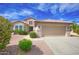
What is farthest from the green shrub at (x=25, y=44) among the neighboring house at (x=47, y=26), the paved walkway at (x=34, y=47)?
the neighboring house at (x=47, y=26)

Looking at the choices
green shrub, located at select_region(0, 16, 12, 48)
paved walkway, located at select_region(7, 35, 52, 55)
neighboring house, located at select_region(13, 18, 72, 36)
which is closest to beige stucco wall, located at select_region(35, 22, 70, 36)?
neighboring house, located at select_region(13, 18, 72, 36)

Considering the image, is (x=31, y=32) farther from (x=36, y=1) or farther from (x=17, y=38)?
(x=36, y=1)

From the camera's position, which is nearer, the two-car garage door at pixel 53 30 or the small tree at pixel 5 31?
the small tree at pixel 5 31

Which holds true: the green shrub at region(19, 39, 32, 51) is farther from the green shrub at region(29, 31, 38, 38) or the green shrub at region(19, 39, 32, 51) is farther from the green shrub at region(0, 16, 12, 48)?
the green shrub at region(0, 16, 12, 48)

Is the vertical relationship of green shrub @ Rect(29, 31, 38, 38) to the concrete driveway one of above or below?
above

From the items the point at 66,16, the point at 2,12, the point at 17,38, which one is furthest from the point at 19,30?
the point at 66,16

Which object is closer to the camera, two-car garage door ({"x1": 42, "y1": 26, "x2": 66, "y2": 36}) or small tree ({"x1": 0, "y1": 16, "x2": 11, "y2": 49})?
small tree ({"x1": 0, "y1": 16, "x2": 11, "y2": 49})

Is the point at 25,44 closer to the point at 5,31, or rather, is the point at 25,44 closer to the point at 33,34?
the point at 33,34

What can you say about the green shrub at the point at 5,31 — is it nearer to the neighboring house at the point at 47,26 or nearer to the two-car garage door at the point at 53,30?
the neighboring house at the point at 47,26

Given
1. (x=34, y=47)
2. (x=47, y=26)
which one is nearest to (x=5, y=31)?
(x=34, y=47)
